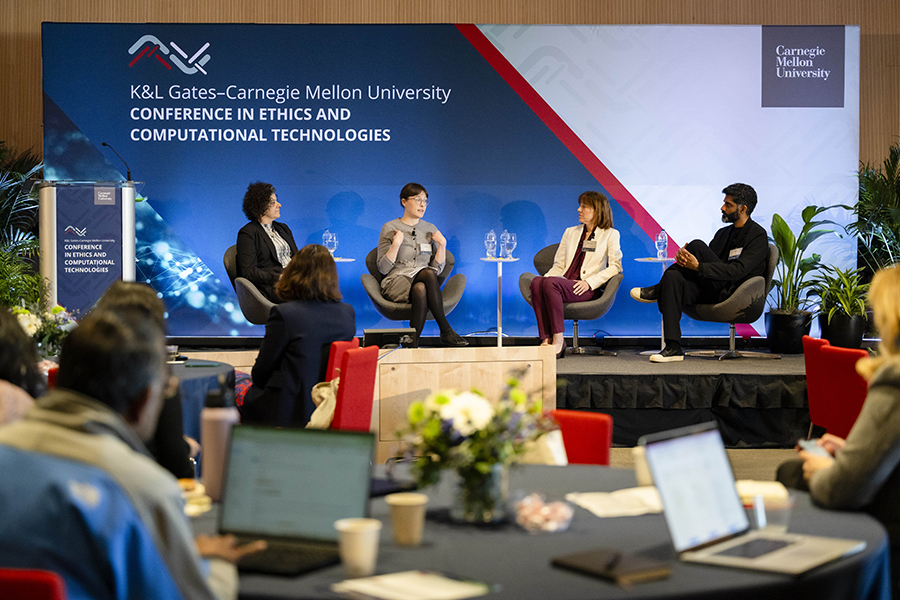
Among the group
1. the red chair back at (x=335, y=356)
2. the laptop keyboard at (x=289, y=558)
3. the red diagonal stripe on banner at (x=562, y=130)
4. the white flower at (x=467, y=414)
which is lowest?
the laptop keyboard at (x=289, y=558)

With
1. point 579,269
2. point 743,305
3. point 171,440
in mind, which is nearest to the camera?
point 171,440

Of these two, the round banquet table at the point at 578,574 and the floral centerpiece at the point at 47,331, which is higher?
the floral centerpiece at the point at 47,331

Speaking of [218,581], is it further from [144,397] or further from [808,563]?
[808,563]

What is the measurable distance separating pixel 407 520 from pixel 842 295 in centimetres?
597

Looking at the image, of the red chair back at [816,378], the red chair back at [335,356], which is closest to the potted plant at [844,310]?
the red chair back at [816,378]

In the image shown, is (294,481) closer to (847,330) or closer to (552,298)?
(552,298)

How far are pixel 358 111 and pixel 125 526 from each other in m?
6.80

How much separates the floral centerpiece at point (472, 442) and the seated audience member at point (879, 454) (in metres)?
0.69

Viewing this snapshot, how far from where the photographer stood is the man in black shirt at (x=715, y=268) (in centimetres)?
641

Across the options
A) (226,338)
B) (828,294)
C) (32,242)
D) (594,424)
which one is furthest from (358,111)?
(594,424)

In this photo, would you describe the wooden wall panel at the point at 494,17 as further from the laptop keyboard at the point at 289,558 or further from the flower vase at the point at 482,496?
the laptop keyboard at the point at 289,558

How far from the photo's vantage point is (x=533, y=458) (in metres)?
2.36

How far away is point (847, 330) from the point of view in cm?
658

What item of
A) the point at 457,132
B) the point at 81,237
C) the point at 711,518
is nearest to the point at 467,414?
the point at 711,518
